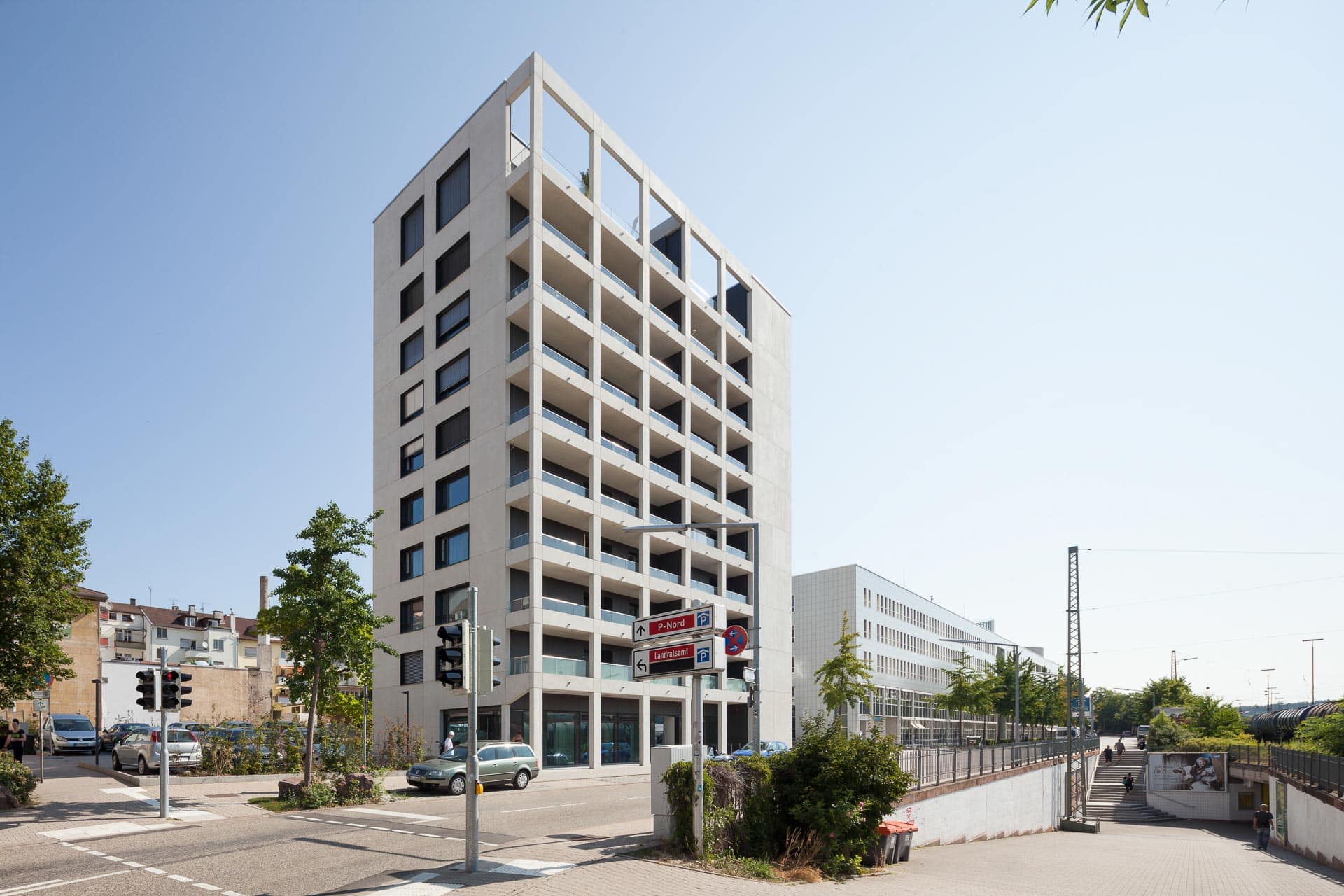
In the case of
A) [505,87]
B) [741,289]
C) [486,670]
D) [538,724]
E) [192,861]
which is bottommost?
[538,724]

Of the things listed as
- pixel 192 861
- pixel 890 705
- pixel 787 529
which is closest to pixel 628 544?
pixel 787 529

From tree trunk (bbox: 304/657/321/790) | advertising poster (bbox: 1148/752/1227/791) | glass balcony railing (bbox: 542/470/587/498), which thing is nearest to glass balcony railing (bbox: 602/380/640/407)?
glass balcony railing (bbox: 542/470/587/498)

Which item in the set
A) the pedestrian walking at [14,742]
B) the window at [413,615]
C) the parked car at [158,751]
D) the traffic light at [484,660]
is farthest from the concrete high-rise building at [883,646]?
the traffic light at [484,660]

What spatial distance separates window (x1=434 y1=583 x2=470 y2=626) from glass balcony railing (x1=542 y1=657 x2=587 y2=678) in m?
5.89

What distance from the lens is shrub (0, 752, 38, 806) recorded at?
2245cm

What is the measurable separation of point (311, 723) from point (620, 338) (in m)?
26.5

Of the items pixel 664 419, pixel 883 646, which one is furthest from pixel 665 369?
pixel 883 646

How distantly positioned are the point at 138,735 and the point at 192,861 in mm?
18815

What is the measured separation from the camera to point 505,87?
44.3m

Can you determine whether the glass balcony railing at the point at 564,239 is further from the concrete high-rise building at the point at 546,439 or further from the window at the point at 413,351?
the window at the point at 413,351

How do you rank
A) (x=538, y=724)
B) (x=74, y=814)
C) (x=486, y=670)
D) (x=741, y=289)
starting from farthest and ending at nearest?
1. (x=741, y=289)
2. (x=538, y=724)
3. (x=74, y=814)
4. (x=486, y=670)

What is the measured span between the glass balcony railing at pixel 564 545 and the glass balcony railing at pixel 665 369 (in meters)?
11.2

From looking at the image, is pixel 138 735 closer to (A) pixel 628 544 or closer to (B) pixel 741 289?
(A) pixel 628 544

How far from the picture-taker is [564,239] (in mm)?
45000
